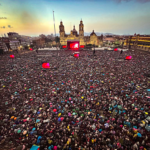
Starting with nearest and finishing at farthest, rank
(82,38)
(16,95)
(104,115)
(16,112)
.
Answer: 1. (104,115)
2. (16,112)
3. (16,95)
4. (82,38)

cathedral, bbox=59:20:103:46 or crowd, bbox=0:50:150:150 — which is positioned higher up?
cathedral, bbox=59:20:103:46

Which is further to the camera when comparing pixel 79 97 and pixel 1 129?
pixel 79 97

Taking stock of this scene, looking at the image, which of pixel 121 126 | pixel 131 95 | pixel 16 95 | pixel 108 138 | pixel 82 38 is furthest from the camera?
pixel 82 38

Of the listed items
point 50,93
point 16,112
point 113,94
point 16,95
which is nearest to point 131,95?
point 113,94

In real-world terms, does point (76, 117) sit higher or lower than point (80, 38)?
lower

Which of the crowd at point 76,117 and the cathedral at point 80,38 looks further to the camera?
the cathedral at point 80,38

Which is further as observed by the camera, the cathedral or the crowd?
the cathedral

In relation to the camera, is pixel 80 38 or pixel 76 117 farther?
pixel 80 38

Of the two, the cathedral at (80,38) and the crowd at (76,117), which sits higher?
the cathedral at (80,38)

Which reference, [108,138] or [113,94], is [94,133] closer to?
[108,138]

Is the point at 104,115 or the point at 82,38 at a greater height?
the point at 82,38
